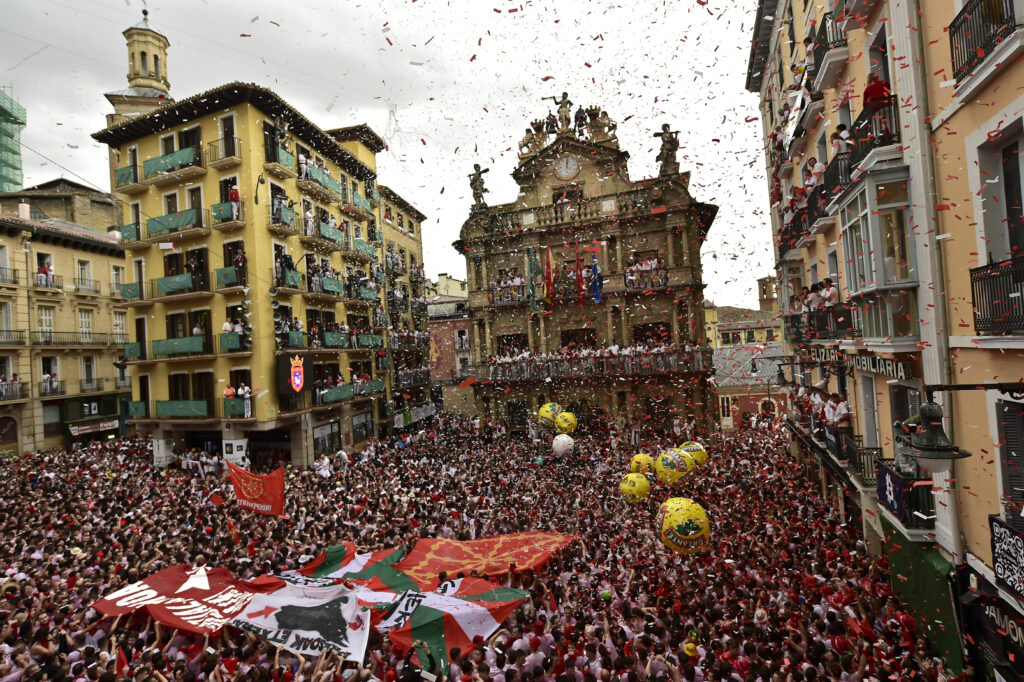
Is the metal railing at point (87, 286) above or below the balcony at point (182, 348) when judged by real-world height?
above

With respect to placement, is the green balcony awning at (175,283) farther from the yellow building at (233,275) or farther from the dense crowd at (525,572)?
the dense crowd at (525,572)

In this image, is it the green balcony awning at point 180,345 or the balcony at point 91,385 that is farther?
the balcony at point 91,385

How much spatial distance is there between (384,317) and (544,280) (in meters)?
10.3

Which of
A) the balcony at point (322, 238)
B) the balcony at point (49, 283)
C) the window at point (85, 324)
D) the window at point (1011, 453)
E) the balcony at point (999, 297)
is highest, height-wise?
the balcony at point (322, 238)

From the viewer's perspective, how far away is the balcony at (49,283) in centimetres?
2812

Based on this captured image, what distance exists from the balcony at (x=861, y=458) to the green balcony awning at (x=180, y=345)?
23.8 meters

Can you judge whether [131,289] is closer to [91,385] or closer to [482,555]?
[91,385]

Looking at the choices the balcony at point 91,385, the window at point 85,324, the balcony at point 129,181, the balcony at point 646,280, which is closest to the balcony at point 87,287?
the window at point 85,324

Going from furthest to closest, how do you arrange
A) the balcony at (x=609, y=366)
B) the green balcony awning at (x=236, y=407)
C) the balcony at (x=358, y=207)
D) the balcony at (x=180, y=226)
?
the balcony at (x=358, y=207) → the balcony at (x=609, y=366) → the balcony at (x=180, y=226) → the green balcony awning at (x=236, y=407)

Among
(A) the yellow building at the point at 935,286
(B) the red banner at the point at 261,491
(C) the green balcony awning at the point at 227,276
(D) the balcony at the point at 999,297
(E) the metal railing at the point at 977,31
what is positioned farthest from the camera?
(C) the green balcony awning at the point at 227,276

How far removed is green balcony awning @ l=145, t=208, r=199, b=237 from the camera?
2319cm

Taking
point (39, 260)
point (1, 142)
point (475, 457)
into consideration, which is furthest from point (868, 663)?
point (1, 142)

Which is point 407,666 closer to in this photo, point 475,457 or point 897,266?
point 897,266

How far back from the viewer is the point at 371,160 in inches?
1315
